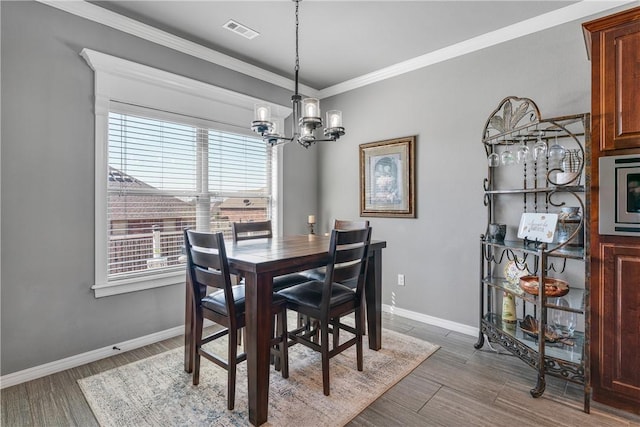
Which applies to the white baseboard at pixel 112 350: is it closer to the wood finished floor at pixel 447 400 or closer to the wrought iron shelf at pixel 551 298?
the wood finished floor at pixel 447 400

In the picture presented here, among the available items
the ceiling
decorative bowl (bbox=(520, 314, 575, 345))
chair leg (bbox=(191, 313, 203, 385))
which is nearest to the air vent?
the ceiling

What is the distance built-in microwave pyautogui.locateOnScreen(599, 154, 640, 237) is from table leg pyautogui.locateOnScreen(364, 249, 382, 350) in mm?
1477

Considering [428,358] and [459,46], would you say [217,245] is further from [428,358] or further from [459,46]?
[459,46]

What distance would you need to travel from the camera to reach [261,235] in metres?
3.16

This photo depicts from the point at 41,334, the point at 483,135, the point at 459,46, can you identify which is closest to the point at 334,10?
the point at 459,46

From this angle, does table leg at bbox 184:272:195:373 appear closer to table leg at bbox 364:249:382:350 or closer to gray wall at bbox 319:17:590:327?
table leg at bbox 364:249:382:350

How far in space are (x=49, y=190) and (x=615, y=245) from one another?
12.0 feet

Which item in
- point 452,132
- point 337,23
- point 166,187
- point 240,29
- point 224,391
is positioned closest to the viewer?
point 224,391

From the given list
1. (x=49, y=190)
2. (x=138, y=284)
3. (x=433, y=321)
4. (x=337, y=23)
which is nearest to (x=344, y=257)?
(x=433, y=321)

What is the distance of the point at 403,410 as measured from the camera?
6.30 feet

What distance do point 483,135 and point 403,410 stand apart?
2164mm

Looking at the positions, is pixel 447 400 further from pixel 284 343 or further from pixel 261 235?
pixel 261 235

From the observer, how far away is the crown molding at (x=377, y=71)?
2.40 metres

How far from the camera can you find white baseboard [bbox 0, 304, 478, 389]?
2194 mm
